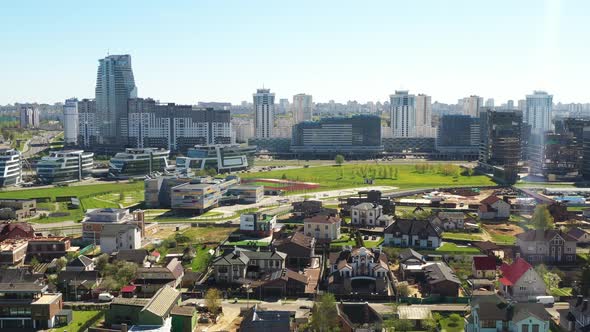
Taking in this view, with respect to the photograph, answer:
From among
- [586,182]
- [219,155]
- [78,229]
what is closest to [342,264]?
[78,229]

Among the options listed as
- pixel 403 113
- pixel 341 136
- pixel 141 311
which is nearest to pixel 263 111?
pixel 341 136

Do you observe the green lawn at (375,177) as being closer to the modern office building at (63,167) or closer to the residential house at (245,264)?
A: the modern office building at (63,167)

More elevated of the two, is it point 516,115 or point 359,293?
point 516,115

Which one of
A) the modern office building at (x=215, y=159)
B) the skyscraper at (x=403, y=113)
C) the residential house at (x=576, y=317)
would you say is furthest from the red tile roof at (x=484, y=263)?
the skyscraper at (x=403, y=113)

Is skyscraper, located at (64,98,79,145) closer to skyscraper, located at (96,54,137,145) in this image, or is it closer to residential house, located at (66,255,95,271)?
skyscraper, located at (96,54,137,145)

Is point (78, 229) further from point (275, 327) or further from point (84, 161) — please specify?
point (84, 161)

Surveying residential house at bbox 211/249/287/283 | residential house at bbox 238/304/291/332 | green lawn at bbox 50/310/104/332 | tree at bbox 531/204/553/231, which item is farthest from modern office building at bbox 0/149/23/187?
residential house at bbox 238/304/291/332
